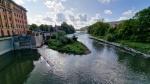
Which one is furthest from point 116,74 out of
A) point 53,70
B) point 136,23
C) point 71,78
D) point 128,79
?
point 136,23

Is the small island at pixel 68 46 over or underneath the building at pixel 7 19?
underneath

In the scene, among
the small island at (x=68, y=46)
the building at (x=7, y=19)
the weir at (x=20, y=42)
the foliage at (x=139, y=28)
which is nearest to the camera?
the small island at (x=68, y=46)

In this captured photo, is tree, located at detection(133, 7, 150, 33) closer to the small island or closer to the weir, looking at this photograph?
the small island

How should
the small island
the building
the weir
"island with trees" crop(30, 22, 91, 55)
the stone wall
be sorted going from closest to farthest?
the stone wall
the small island
"island with trees" crop(30, 22, 91, 55)
the weir
the building

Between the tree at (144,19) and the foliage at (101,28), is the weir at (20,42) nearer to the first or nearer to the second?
the tree at (144,19)

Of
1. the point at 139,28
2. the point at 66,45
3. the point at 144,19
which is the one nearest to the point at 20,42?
the point at 66,45

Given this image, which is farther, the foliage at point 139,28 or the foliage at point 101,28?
the foliage at point 101,28

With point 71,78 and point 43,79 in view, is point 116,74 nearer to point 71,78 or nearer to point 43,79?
point 71,78

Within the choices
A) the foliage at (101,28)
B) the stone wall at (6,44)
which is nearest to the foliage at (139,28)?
the foliage at (101,28)

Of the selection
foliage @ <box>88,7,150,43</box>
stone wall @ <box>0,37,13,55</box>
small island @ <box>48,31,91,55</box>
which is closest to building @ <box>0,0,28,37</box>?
stone wall @ <box>0,37,13,55</box>

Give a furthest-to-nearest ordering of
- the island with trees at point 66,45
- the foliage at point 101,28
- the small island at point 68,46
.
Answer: the foliage at point 101,28
the island with trees at point 66,45
the small island at point 68,46

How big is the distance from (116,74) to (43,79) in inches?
433

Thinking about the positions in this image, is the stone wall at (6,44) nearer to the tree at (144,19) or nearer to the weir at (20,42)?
the weir at (20,42)

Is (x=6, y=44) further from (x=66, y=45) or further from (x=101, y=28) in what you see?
(x=101, y=28)
